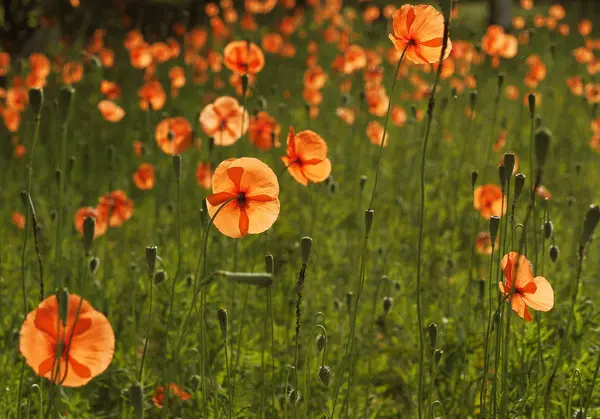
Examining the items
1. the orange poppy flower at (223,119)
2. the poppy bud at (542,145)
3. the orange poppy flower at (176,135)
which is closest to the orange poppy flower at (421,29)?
the poppy bud at (542,145)

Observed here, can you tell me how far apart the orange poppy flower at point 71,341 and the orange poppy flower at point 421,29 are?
1.02 meters

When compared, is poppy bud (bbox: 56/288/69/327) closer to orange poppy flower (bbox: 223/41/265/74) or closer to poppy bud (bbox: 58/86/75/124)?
poppy bud (bbox: 58/86/75/124)

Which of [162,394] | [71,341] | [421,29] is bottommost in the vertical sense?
[162,394]

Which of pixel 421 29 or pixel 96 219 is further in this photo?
pixel 96 219

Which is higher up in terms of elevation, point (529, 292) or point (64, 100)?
point (64, 100)

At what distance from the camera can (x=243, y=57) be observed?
2920 mm

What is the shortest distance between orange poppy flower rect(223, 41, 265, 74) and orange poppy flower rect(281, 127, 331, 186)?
2.24 ft

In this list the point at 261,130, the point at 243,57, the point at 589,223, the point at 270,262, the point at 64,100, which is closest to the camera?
the point at 589,223

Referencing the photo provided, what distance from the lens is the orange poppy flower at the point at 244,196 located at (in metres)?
1.83

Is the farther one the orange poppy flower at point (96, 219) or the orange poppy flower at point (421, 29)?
the orange poppy flower at point (96, 219)

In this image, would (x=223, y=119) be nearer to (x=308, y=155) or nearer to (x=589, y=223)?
(x=308, y=155)

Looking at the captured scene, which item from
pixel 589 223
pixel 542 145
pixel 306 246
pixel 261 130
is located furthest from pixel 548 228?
pixel 261 130

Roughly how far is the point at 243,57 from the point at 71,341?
1.71 meters

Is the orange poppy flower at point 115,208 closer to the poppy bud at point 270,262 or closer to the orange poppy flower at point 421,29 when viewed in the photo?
the poppy bud at point 270,262
